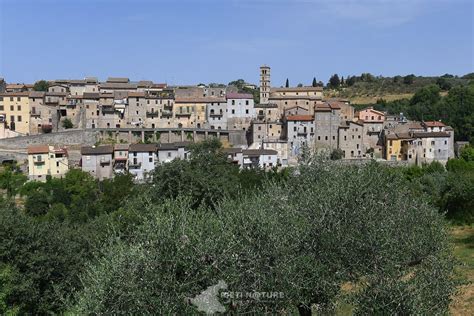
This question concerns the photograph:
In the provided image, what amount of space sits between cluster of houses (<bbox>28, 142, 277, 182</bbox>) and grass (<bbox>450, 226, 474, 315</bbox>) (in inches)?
1238

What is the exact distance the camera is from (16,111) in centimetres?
6612

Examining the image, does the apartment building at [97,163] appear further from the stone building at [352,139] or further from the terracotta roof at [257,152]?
the stone building at [352,139]

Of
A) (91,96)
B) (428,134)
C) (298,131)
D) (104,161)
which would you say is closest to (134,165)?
(104,161)

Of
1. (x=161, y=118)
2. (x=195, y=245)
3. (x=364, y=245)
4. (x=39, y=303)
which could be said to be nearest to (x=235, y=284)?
(x=195, y=245)

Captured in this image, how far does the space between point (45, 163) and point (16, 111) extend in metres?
15.3

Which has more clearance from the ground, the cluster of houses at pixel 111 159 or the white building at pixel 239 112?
the white building at pixel 239 112

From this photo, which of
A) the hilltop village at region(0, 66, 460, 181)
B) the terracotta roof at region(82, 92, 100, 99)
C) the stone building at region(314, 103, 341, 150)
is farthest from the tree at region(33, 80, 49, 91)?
the stone building at region(314, 103, 341, 150)

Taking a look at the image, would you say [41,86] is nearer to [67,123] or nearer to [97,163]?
[67,123]

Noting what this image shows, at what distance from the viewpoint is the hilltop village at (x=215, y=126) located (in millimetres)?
57094

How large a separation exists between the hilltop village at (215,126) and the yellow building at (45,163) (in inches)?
4.7

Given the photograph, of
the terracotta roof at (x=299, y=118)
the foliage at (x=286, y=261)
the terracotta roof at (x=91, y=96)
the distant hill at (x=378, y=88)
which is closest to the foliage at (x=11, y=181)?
the terracotta roof at (x=91, y=96)

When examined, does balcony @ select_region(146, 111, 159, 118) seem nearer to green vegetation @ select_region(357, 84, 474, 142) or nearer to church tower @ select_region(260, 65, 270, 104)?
church tower @ select_region(260, 65, 270, 104)

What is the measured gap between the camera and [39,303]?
1827 cm

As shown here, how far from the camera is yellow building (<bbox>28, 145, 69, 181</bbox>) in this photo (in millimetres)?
55094
